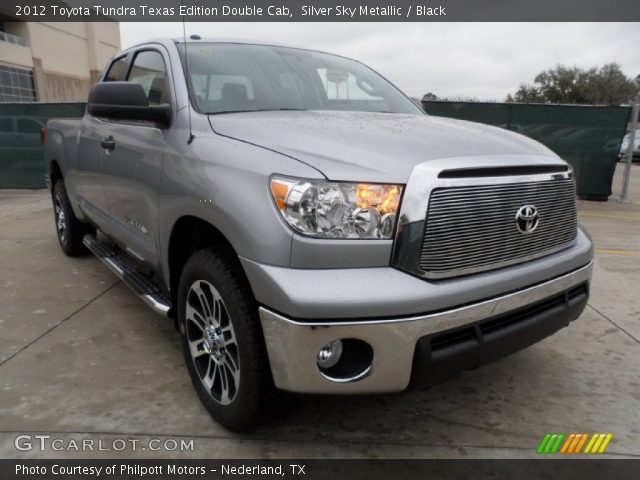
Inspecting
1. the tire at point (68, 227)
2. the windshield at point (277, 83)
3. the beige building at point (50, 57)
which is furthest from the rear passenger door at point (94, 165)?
the beige building at point (50, 57)

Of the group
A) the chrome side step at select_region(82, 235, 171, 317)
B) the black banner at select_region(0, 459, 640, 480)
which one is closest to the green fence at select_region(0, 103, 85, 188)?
the chrome side step at select_region(82, 235, 171, 317)

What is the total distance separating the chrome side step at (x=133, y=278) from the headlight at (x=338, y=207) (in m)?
1.21

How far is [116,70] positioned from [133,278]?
175 cm

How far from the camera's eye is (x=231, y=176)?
6.91 feet

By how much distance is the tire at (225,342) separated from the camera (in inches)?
80.4

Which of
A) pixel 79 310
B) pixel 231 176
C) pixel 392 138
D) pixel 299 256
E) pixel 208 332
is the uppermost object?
pixel 392 138

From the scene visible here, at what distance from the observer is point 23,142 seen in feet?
34.1

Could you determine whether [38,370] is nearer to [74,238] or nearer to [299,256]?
[299,256]

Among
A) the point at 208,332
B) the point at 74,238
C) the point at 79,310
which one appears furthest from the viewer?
the point at 74,238

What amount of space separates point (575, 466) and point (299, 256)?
145cm

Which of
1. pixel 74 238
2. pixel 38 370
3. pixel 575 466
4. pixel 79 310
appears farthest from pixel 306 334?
pixel 74 238

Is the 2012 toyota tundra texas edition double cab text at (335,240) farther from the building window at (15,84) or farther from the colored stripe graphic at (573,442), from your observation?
the building window at (15,84)

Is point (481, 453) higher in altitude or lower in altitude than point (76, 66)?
lower

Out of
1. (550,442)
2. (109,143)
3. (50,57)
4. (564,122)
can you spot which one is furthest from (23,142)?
(50,57)
